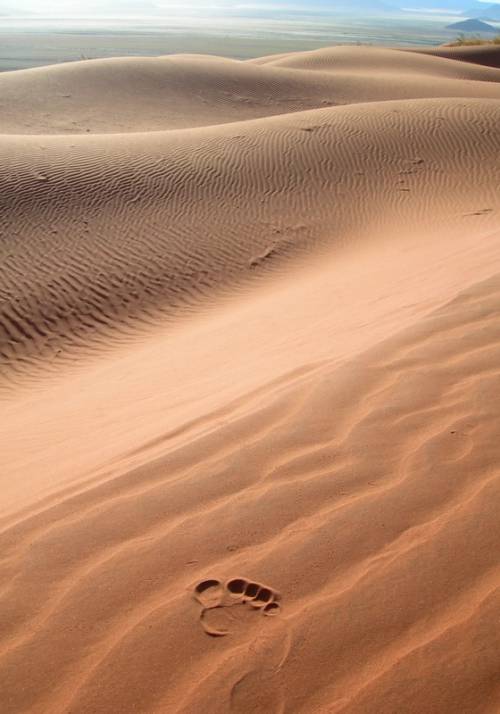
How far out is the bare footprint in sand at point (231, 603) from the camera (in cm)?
197

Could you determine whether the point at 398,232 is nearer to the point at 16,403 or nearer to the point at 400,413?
the point at 16,403

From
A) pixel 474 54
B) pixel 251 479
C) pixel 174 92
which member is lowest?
pixel 251 479

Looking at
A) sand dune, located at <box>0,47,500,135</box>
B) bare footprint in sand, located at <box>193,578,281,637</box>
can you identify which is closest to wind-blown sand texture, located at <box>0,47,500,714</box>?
bare footprint in sand, located at <box>193,578,281,637</box>

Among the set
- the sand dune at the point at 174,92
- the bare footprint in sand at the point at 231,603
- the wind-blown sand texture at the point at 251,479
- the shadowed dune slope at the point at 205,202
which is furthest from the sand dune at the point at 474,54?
the bare footprint in sand at the point at 231,603

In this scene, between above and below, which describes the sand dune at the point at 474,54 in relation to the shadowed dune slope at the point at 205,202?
above

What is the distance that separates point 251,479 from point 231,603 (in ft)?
2.05

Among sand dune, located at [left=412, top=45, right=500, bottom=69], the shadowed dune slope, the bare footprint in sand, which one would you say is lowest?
the bare footprint in sand

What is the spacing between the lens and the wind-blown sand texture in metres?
1.83

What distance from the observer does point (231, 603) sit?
6.64ft

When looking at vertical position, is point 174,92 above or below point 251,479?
above

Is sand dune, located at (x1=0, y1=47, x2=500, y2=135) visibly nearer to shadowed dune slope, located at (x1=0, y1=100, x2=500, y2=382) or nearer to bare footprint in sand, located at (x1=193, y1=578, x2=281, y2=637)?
shadowed dune slope, located at (x1=0, y1=100, x2=500, y2=382)

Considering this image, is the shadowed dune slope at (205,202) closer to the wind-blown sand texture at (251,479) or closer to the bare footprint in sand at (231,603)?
the wind-blown sand texture at (251,479)

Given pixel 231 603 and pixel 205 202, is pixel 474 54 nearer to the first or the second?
pixel 205 202

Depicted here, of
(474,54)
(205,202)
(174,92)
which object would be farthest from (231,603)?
(474,54)
